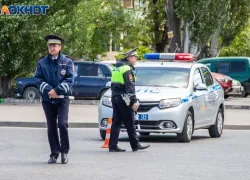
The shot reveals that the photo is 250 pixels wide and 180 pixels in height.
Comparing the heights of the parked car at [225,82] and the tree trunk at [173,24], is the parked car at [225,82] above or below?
below

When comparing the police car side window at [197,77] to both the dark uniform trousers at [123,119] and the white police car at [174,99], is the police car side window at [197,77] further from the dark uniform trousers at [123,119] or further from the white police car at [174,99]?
the dark uniform trousers at [123,119]

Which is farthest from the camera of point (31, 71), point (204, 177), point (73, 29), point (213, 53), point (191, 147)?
point (213, 53)

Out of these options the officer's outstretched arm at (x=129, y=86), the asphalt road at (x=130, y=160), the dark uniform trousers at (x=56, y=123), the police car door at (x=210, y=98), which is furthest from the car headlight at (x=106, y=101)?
the dark uniform trousers at (x=56, y=123)

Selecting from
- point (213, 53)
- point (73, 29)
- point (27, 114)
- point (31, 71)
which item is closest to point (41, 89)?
point (27, 114)

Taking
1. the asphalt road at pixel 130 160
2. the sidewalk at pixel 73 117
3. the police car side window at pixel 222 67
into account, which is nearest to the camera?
the asphalt road at pixel 130 160

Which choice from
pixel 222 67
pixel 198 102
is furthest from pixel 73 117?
pixel 222 67

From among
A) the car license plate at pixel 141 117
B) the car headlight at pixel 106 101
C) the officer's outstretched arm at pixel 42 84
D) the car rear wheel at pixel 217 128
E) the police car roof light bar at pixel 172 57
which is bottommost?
the car rear wheel at pixel 217 128

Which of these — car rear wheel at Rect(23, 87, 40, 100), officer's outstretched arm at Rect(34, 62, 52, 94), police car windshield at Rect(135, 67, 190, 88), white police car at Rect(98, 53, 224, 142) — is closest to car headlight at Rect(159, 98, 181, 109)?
white police car at Rect(98, 53, 224, 142)

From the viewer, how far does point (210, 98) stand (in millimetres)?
19750

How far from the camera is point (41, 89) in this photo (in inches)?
522

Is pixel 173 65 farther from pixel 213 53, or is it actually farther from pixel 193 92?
pixel 213 53

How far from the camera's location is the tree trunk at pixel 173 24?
45456 millimetres

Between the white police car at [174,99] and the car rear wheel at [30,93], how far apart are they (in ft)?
53.3

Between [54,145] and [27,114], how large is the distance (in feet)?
43.9
